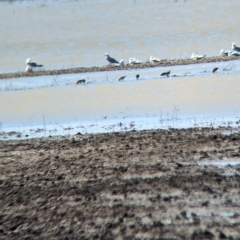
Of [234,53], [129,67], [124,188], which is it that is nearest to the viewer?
[124,188]

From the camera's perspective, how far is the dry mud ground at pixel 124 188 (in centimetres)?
684

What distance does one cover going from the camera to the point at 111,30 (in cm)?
3938

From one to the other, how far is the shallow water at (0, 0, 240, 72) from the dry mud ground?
17.1 m

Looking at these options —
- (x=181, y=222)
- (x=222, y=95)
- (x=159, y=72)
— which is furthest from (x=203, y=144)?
(x=159, y=72)

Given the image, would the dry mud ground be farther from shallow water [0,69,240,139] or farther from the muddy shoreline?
the muddy shoreline

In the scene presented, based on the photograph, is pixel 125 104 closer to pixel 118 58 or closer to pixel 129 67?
pixel 129 67

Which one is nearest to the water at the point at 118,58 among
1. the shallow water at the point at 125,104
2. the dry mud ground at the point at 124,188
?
the shallow water at the point at 125,104

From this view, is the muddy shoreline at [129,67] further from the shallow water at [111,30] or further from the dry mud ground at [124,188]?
the dry mud ground at [124,188]

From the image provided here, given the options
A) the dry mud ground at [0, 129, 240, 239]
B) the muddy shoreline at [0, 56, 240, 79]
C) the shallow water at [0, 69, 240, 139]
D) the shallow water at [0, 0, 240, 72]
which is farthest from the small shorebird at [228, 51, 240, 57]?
the dry mud ground at [0, 129, 240, 239]

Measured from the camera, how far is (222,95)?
16516 mm

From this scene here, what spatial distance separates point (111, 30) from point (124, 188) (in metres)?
31.7

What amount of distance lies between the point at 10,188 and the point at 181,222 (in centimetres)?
294

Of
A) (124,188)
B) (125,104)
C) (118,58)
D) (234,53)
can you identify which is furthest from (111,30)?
(124,188)

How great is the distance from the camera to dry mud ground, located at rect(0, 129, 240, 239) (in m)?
6.84
